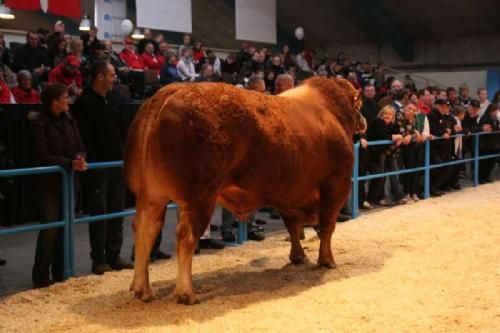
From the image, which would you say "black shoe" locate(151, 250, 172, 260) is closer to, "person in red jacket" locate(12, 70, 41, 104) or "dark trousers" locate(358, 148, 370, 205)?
"person in red jacket" locate(12, 70, 41, 104)

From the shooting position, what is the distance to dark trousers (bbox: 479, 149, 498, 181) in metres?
13.3

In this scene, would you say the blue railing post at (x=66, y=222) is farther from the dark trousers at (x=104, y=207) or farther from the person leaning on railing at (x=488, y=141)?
the person leaning on railing at (x=488, y=141)

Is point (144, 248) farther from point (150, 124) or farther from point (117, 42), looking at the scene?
point (117, 42)

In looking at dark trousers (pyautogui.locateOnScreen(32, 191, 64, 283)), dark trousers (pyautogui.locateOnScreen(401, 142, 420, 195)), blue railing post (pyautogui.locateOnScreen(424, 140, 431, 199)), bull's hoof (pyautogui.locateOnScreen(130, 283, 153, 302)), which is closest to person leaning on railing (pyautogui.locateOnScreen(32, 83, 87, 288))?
dark trousers (pyautogui.locateOnScreen(32, 191, 64, 283))

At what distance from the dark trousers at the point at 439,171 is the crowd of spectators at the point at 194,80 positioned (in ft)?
0.06

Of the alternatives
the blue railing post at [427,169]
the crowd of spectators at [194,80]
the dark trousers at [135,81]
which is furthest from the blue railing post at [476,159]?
the dark trousers at [135,81]

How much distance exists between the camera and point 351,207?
9461 millimetres

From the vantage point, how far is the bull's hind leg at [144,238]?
17.2ft

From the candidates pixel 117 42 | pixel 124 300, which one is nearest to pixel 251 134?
pixel 124 300

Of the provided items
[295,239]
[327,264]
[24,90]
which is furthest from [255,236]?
[24,90]

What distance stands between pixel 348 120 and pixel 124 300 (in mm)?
2964

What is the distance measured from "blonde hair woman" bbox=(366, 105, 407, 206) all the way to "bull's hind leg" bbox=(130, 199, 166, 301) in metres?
5.67

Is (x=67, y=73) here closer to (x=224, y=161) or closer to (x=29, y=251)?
(x=29, y=251)

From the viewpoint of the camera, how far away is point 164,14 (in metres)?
15.2
